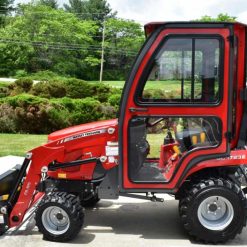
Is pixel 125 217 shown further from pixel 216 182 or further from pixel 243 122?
pixel 243 122

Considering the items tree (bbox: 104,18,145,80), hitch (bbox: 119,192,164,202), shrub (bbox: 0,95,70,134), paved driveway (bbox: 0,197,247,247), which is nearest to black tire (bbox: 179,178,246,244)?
paved driveway (bbox: 0,197,247,247)

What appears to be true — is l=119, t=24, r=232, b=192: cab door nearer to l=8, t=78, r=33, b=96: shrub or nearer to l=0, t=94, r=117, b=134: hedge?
l=0, t=94, r=117, b=134: hedge

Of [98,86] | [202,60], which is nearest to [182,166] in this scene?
[202,60]

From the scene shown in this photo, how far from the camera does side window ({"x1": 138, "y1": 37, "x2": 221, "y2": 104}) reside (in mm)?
4637

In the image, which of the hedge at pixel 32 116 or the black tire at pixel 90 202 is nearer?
the black tire at pixel 90 202

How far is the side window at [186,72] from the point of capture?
4.64 m

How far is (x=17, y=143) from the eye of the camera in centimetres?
1200

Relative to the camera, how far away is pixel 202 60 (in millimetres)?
4676

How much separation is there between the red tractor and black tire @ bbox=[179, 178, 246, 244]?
1 cm

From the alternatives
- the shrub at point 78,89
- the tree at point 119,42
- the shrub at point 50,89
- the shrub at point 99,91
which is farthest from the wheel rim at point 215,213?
the tree at point 119,42

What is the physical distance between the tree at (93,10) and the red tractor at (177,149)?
57.3m

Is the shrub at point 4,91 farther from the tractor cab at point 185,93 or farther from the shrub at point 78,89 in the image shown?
the tractor cab at point 185,93

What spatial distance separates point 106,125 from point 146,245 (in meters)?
1.36

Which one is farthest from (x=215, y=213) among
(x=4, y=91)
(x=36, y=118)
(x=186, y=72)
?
(x=4, y=91)
